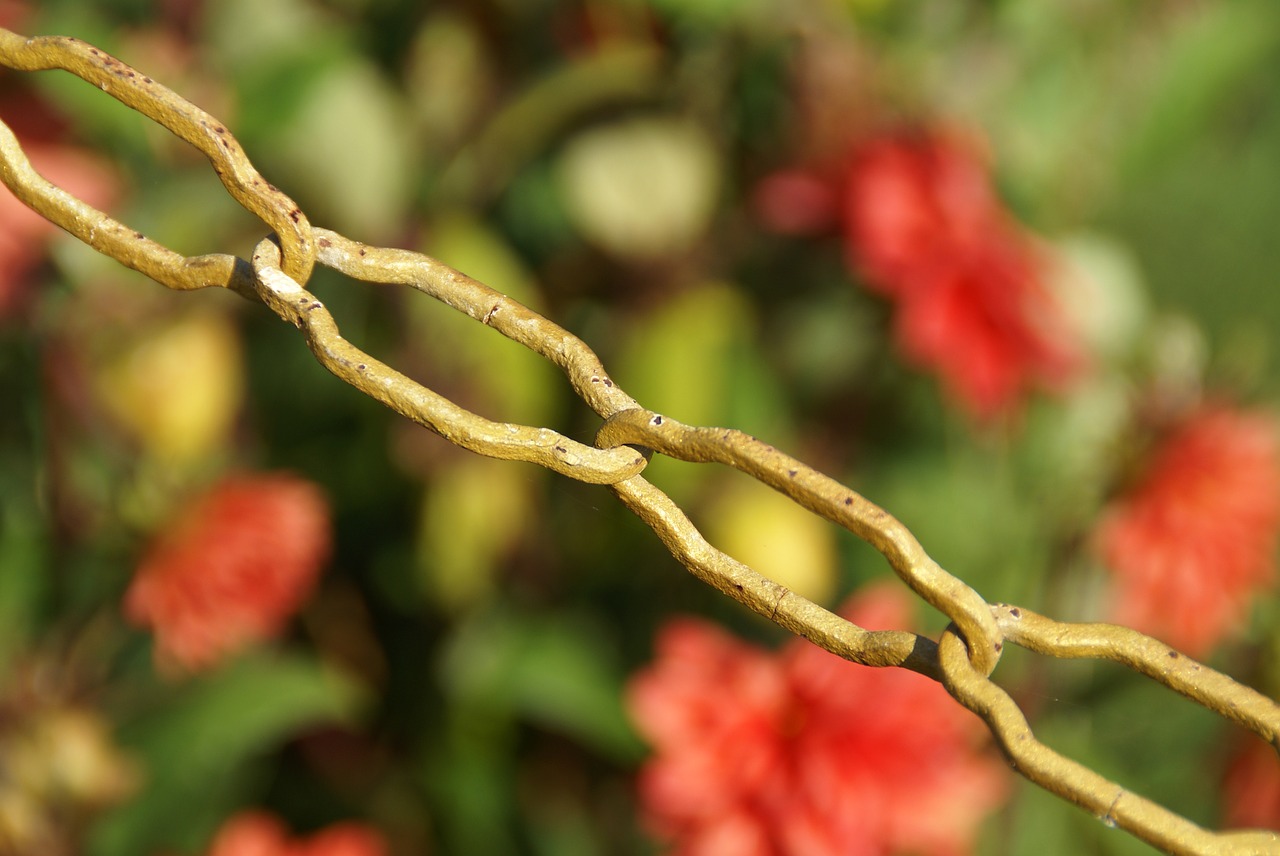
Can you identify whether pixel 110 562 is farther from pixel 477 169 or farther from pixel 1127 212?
pixel 1127 212

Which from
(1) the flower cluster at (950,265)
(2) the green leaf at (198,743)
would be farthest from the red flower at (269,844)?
(1) the flower cluster at (950,265)

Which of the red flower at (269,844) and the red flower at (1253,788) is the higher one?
the red flower at (1253,788)

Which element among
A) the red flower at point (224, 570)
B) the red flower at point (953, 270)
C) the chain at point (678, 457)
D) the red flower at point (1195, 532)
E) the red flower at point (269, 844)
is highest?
the red flower at point (953, 270)

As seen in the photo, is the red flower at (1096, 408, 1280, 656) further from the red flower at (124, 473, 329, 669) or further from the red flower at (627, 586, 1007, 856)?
the red flower at (124, 473, 329, 669)

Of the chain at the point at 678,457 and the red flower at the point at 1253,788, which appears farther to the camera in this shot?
the red flower at the point at 1253,788

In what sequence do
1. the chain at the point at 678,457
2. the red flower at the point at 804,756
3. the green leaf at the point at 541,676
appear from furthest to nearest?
the green leaf at the point at 541,676 → the red flower at the point at 804,756 → the chain at the point at 678,457

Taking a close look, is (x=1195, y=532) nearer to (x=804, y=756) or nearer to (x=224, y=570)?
(x=804, y=756)

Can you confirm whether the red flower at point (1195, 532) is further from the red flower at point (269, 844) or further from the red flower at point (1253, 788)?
the red flower at point (269, 844)
